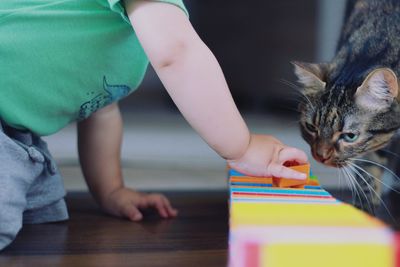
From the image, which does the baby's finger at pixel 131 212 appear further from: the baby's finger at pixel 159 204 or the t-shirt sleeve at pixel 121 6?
the t-shirt sleeve at pixel 121 6

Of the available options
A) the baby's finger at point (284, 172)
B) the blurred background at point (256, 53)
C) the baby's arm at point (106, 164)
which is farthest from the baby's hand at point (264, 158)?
the blurred background at point (256, 53)

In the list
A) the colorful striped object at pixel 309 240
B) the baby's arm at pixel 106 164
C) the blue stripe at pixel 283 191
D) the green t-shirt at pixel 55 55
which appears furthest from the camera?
the baby's arm at pixel 106 164

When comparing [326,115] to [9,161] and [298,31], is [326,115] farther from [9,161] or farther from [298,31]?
[298,31]

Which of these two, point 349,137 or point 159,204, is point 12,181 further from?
point 349,137

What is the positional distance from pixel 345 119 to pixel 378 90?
100mm

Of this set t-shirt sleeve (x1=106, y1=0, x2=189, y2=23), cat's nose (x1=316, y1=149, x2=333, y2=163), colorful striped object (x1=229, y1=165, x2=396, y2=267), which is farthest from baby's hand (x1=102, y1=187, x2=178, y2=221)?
colorful striped object (x1=229, y1=165, x2=396, y2=267)

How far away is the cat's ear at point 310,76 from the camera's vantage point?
1.33 m

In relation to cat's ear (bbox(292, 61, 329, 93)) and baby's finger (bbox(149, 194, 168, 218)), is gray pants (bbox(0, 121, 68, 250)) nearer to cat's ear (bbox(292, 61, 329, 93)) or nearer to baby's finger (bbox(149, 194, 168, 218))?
baby's finger (bbox(149, 194, 168, 218))

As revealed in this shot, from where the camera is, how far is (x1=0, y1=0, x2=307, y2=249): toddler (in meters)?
0.95

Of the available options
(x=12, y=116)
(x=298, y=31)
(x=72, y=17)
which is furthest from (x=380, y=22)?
(x=298, y=31)

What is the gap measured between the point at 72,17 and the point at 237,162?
0.40 m

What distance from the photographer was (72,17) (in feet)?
3.68

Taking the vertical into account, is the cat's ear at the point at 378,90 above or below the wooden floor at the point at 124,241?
above

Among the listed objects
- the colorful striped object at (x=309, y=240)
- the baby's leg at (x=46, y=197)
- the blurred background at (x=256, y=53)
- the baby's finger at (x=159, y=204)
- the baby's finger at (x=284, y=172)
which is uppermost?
the colorful striped object at (x=309, y=240)
